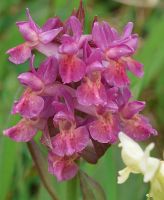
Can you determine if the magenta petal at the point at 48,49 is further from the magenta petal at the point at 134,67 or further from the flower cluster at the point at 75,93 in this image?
the magenta petal at the point at 134,67

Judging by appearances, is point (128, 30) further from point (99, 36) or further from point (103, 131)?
point (103, 131)

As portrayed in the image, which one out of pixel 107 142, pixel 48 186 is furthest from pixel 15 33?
pixel 107 142

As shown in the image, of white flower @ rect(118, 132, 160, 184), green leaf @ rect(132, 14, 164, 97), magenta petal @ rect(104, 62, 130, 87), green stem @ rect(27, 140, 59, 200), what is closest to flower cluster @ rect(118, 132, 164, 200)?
white flower @ rect(118, 132, 160, 184)

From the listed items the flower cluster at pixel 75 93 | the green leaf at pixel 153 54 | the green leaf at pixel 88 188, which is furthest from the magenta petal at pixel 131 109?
the green leaf at pixel 153 54

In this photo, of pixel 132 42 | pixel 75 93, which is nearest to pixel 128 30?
pixel 132 42

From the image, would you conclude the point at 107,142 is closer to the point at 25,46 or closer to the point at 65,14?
the point at 25,46

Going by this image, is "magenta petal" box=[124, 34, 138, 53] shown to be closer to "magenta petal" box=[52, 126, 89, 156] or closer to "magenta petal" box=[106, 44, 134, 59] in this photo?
"magenta petal" box=[106, 44, 134, 59]

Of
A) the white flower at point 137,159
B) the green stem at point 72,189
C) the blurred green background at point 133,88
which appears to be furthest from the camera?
the blurred green background at point 133,88
